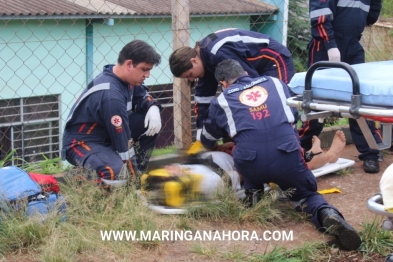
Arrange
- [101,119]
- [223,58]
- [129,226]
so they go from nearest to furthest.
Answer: [129,226]
[101,119]
[223,58]

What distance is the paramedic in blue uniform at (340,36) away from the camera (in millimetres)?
5594

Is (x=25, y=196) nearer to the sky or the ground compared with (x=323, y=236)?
nearer to the sky

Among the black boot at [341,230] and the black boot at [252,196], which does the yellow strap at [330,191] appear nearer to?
the black boot at [252,196]

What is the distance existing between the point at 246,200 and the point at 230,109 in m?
0.68

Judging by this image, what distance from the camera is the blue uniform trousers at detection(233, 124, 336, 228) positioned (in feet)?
14.1

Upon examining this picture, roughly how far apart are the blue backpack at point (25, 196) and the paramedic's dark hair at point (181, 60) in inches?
55.2

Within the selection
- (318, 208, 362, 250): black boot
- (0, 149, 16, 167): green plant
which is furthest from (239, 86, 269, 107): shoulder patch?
(0, 149, 16, 167): green plant

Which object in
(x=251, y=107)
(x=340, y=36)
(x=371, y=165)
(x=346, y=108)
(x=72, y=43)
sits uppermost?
(x=340, y=36)

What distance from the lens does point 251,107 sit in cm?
441

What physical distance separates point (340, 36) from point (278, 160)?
78.3 inches

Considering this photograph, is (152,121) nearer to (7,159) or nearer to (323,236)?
(7,159)

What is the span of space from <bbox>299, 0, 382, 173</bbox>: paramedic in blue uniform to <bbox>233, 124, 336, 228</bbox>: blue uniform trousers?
1.49 metres

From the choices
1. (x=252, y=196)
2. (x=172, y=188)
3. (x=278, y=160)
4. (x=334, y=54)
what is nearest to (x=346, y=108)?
(x=278, y=160)

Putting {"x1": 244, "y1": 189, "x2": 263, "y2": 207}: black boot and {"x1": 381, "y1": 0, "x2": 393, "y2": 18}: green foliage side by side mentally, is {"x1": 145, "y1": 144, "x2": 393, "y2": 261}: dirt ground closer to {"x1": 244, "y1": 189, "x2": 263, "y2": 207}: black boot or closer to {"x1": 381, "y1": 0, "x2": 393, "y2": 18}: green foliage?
{"x1": 244, "y1": 189, "x2": 263, "y2": 207}: black boot
